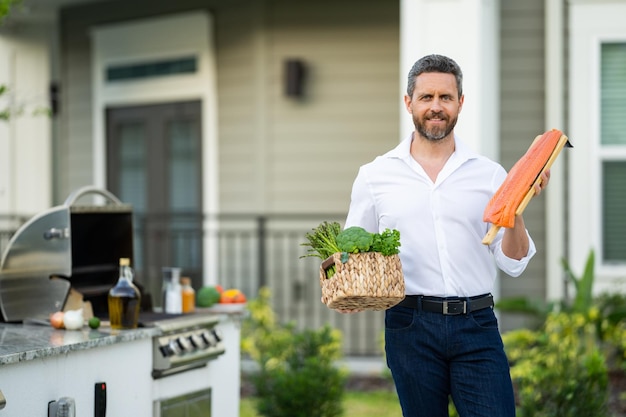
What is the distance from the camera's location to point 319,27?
9.00 metres

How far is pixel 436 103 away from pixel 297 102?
557 cm

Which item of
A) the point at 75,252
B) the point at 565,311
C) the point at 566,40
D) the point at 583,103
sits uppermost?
the point at 566,40

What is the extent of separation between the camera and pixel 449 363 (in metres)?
3.63

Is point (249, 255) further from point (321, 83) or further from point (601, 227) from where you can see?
point (601, 227)

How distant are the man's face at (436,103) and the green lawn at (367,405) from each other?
12.1 feet

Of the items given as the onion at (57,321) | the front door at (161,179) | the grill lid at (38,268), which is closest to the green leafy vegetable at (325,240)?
the onion at (57,321)

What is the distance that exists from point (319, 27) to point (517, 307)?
306cm

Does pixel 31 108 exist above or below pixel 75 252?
above

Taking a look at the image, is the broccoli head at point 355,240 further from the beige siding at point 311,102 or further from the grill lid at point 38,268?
the beige siding at point 311,102

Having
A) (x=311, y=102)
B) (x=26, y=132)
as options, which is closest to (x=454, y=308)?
(x=311, y=102)

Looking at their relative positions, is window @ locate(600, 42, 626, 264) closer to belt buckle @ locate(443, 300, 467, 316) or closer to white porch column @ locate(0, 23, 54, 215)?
belt buckle @ locate(443, 300, 467, 316)

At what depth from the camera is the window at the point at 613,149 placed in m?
7.88

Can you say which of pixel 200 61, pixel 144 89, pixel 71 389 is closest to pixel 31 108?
pixel 144 89

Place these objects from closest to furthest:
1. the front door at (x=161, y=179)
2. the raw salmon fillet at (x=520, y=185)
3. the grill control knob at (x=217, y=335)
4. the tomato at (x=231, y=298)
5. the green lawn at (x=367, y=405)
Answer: the raw salmon fillet at (x=520, y=185)
the grill control knob at (x=217, y=335)
the tomato at (x=231, y=298)
the green lawn at (x=367, y=405)
the front door at (x=161, y=179)
